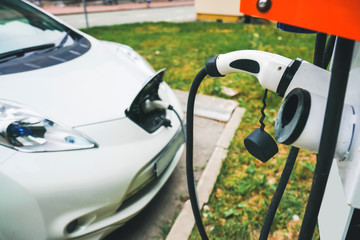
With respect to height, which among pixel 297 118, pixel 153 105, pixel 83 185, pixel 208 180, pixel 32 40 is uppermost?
pixel 297 118

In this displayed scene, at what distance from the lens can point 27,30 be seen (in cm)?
221

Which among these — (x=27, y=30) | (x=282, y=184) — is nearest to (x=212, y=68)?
(x=282, y=184)

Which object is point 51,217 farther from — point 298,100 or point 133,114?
point 298,100

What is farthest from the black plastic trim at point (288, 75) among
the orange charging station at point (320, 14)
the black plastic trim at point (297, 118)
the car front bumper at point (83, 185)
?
the car front bumper at point (83, 185)

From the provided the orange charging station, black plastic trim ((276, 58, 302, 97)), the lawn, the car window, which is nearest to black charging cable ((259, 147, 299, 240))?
black plastic trim ((276, 58, 302, 97))

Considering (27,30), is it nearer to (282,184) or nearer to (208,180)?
(208,180)

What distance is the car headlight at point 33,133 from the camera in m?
1.38

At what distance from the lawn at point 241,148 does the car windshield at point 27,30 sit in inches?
67.1

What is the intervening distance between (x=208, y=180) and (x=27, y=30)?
1.84 metres

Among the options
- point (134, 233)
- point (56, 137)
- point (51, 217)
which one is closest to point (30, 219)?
point (51, 217)

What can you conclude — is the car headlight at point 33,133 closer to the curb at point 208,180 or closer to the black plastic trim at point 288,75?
the curb at point 208,180

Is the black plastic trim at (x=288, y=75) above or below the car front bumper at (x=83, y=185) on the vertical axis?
above

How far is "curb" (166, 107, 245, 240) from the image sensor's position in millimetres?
1781

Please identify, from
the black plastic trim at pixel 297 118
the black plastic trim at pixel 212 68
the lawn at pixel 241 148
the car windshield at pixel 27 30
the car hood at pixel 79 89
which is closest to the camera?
the black plastic trim at pixel 297 118
